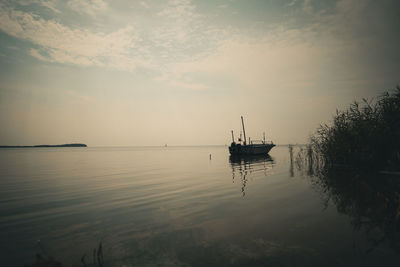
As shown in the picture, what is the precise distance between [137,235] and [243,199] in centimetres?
650

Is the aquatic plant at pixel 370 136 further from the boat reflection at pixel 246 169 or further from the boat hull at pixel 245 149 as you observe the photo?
the boat hull at pixel 245 149

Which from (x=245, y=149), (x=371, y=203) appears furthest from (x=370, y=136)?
(x=245, y=149)

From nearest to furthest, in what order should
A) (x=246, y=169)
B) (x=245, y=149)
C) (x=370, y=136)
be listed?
(x=370, y=136) < (x=246, y=169) < (x=245, y=149)

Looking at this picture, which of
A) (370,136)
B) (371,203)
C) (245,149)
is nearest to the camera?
(371,203)

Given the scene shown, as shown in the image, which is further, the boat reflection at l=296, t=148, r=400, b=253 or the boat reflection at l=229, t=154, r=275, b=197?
the boat reflection at l=229, t=154, r=275, b=197

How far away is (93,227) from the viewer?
24.5 feet

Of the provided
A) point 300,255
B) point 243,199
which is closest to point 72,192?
point 243,199

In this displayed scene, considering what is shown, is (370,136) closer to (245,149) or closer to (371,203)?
(371,203)

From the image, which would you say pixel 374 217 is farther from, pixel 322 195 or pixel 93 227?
pixel 93 227

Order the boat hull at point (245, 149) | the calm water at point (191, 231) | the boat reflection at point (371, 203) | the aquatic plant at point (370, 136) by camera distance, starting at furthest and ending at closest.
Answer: the boat hull at point (245, 149), the aquatic plant at point (370, 136), the boat reflection at point (371, 203), the calm water at point (191, 231)

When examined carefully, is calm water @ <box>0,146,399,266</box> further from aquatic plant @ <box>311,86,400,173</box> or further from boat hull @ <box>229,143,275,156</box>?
boat hull @ <box>229,143,275,156</box>

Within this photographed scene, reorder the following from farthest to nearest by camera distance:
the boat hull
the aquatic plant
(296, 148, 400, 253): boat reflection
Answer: the boat hull → the aquatic plant → (296, 148, 400, 253): boat reflection

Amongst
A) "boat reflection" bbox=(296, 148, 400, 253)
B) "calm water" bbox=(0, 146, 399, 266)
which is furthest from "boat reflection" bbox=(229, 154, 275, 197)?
"boat reflection" bbox=(296, 148, 400, 253)

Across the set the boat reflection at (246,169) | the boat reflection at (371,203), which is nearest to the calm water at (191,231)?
the boat reflection at (371,203)
